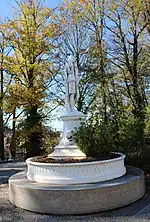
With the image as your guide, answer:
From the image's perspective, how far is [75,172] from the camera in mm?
5695

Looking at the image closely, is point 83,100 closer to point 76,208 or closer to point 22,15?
point 22,15

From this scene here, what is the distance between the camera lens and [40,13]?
47.5ft

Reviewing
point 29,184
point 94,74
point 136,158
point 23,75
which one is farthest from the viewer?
point 94,74

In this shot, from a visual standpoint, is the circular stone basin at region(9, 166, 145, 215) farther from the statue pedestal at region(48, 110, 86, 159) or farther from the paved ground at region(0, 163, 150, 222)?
the statue pedestal at region(48, 110, 86, 159)

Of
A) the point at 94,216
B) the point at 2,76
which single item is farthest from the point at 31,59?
the point at 94,216

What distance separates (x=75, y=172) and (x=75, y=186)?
1.34 feet

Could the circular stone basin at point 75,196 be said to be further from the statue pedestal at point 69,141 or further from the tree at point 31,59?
the tree at point 31,59

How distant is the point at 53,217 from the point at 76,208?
0.45 m

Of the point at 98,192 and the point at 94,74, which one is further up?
the point at 94,74

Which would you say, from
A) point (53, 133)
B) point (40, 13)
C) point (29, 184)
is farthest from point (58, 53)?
point (29, 184)

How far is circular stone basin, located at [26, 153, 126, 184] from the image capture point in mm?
5672

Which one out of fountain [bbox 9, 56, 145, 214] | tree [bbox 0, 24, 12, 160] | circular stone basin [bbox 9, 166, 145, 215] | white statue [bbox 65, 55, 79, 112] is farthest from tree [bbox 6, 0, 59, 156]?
circular stone basin [bbox 9, 166, 145, 215]

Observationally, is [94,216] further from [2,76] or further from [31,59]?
[2,76]

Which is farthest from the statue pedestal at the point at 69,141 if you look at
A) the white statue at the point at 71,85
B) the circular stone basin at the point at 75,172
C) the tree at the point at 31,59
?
the tree at the point at 31,59
